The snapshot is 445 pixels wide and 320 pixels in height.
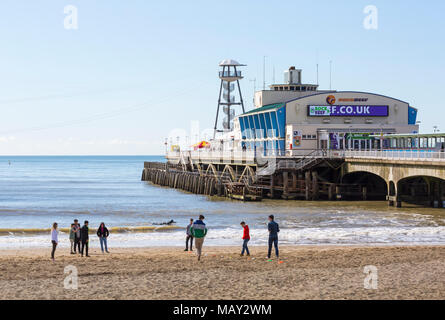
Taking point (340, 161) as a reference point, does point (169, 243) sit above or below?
below

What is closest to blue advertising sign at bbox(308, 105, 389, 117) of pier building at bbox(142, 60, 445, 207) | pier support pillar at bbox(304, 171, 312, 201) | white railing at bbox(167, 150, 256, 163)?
pier building at bbox(142, 60, 445, 207)

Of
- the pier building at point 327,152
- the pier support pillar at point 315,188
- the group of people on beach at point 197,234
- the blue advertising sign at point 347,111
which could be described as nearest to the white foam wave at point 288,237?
the group of people on beach at point 197,234

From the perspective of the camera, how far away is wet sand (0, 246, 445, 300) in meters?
15.9

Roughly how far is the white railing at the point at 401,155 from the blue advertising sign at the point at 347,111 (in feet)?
27.0

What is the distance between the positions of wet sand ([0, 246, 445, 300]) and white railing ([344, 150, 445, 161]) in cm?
1579

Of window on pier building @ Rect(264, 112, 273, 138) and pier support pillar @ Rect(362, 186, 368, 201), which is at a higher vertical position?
window on pier building @ Rect(264, 112, 273, 138)

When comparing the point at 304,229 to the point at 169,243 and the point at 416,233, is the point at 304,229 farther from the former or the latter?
the point at 169,243

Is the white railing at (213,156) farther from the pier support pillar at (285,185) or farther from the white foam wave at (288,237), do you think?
the white foam wave at (288,237)

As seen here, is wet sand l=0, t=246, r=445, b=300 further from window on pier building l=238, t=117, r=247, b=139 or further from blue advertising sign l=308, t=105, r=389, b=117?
window on pier building l=238, t=117, r=247, b=139

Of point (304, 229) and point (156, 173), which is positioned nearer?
point (304, 229)

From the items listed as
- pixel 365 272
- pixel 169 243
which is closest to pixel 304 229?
pixel 169 243

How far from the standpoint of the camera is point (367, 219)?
39.1m

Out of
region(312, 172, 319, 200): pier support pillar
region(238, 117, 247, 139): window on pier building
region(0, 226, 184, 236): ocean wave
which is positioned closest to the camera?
region(0, 226, 184, 236): ocean wave

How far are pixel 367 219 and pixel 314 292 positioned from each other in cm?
2407
